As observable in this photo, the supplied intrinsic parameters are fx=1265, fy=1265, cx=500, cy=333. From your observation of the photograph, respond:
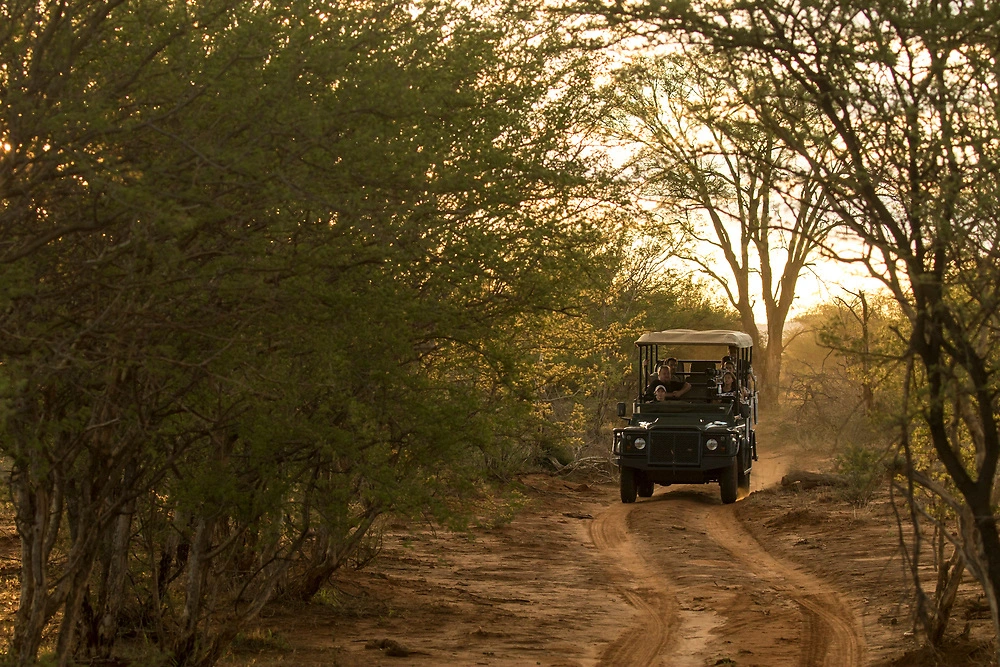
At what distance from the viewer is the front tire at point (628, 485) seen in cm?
2075

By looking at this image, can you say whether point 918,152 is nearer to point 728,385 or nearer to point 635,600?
point 635,600

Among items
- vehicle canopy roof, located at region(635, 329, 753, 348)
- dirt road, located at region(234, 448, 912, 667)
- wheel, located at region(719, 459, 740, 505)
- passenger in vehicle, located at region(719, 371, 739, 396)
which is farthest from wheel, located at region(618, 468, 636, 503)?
vehicle canopy roof, located at region(635, 329, 753, 348)

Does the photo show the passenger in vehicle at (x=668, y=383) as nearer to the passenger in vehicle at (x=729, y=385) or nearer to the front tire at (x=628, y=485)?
the passenger in vehicle at (x=729, y=385)

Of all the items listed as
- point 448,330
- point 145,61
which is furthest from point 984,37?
point 145,61

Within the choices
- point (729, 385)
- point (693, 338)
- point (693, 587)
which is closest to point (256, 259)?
point (693, 587)

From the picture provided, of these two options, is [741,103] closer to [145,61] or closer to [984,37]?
[984,37]

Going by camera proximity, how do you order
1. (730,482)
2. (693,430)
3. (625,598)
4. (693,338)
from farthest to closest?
(730,482), (693,338), (693,430), (625,598)

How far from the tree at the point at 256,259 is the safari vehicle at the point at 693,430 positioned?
400 inches

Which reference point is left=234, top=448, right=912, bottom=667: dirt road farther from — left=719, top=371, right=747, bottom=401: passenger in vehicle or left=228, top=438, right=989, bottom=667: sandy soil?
left=719, top=371, right=747, bottom=401: passenger in vehicle

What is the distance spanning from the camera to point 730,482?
20312mm

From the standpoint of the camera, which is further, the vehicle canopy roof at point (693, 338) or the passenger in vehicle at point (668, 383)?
the passenger in vehicle at point (668, 383)

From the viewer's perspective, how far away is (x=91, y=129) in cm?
623

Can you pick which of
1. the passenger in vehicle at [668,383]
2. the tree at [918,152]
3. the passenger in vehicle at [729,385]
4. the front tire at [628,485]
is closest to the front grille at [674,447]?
the front tire at [628,485]

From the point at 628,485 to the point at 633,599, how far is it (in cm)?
817
